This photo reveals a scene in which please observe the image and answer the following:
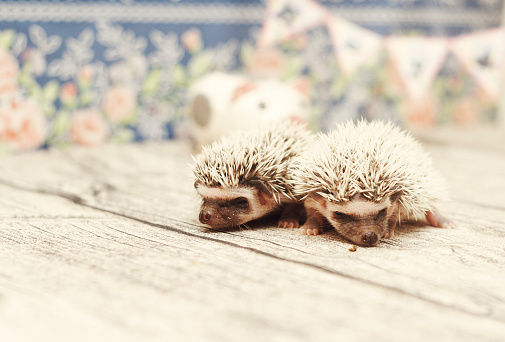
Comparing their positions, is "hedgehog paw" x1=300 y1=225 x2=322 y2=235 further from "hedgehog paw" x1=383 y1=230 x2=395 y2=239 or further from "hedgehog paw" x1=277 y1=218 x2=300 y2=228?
"hedgehog paw" x1=383 y1=230 x2=395 y2=239

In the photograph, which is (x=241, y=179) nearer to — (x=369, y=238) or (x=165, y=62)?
(x=369, y=238)

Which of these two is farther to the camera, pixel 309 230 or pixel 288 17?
pixel 288 17

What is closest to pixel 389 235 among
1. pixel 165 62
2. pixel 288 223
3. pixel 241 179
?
pixel 288 223

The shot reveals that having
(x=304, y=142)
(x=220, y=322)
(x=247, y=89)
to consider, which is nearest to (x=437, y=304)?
(x=220, y=322)

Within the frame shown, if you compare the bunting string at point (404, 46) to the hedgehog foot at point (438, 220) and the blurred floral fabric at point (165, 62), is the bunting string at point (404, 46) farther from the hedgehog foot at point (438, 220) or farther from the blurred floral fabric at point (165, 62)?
the hedgehog foot at point (438, 220)

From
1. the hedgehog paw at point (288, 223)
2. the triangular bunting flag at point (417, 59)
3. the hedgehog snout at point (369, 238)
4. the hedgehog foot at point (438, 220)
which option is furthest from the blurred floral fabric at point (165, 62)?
the hedgehog snout at point (369, 238)

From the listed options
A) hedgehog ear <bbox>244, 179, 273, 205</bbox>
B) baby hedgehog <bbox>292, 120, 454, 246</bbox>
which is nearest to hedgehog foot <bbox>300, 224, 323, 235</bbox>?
baby hedgehog <bbox>292, 120, 454, 246</bbox>
